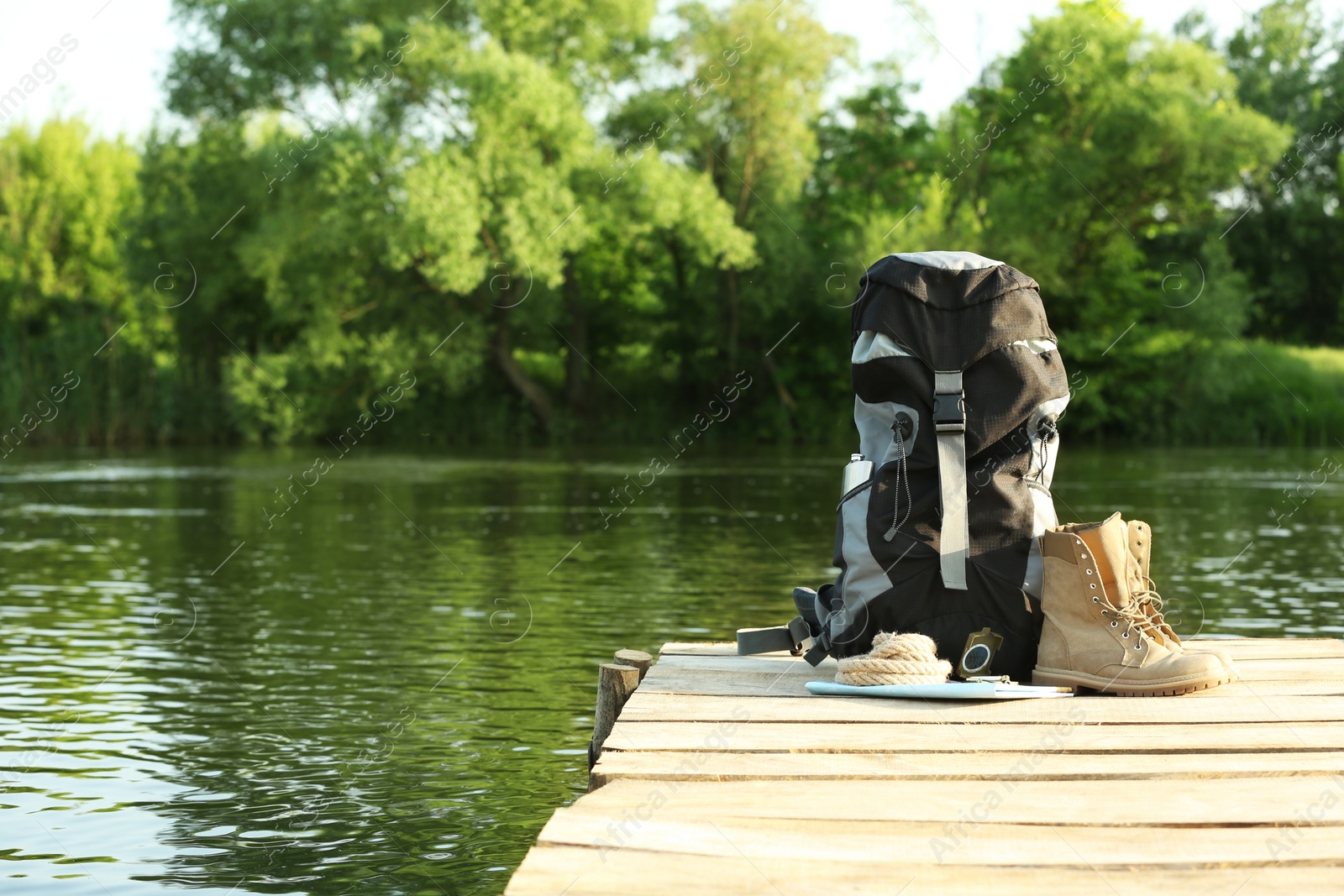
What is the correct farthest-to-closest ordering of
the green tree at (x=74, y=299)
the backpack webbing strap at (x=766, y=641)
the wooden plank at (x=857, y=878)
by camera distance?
1. the green tree at (x=74, y=299)
2. the backpack webbing strap at (x=766, y=641)
3. the wooden plank at (x=857, y=878)

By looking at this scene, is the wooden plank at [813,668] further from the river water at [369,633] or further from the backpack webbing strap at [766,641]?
the river water at [369,633]

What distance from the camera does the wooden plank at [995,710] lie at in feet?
14.3

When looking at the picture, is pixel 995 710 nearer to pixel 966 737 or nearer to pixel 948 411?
pixel 966 737

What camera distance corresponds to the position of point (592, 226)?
38312 millimetres

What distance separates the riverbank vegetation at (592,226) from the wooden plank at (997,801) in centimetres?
3202

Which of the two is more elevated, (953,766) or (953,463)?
(953,463)

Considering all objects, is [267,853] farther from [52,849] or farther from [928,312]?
[928,312]

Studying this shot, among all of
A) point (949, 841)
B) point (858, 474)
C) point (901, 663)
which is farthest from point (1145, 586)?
point (949, 841)

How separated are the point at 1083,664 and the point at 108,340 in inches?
1696

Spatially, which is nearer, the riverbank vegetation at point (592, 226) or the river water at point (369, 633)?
the river water at point (369, 633)

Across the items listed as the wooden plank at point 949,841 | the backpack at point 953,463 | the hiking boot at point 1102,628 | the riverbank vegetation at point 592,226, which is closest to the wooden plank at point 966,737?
the hiking boot at point 1102,628

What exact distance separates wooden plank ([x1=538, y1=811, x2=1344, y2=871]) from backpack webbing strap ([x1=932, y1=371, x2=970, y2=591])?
144 centimetres

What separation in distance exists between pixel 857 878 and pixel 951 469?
1.95 meters

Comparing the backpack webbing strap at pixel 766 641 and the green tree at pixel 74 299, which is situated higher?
the green tree at pixel 74 299
